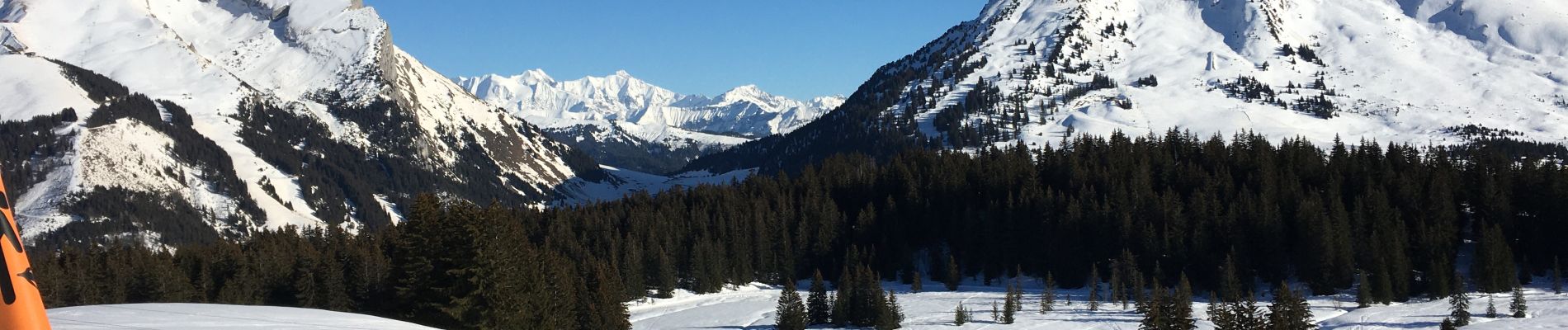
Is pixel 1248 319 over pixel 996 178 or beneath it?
beneath

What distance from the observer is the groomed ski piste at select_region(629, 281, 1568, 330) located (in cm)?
8450

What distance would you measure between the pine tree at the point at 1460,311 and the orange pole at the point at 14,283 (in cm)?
8919

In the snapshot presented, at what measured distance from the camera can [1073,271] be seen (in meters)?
130

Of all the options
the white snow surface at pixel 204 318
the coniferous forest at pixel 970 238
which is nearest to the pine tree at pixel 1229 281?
the coniferous forest at pixel 970 238

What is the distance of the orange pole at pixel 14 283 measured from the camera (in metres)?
7.48

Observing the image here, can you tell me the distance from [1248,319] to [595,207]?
126 metres

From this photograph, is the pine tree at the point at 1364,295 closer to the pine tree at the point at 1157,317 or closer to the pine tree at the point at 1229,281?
the pine tree at the point at 1229,281

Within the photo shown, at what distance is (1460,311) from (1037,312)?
3572cm

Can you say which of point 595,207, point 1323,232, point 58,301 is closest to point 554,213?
point 595,207

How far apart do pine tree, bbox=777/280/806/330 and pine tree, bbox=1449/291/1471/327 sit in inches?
1959

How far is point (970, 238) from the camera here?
473 feet

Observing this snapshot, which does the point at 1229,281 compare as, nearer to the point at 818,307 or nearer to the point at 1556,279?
the point at 1556,279

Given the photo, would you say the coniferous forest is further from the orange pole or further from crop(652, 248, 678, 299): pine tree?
the orange pole

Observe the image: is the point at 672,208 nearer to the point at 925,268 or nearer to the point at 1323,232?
the point at 925,268
